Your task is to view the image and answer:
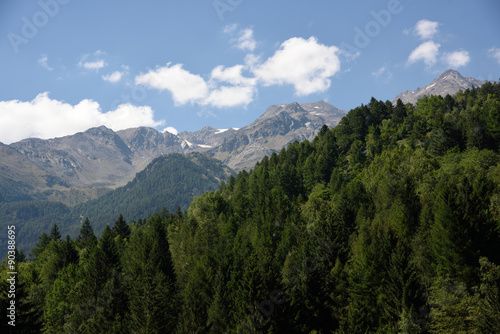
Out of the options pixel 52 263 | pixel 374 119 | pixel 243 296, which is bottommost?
pixel 243 296

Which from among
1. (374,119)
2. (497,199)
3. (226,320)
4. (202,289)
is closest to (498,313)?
(497,199)

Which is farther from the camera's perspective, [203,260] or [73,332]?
[203,260]

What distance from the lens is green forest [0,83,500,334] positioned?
3703 cm

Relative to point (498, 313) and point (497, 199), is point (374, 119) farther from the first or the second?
point (498, 313)

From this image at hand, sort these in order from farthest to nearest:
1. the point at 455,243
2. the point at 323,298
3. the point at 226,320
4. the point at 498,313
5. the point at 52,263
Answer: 1. the point at 52,263
2. the point at 226,320
3. the point at 323,298
4. the point at 455,243
5. the point at 498,313

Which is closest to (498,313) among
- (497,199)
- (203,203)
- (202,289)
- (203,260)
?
(497,199)

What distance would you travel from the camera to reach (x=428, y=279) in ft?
139

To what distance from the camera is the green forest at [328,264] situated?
37.0 meters

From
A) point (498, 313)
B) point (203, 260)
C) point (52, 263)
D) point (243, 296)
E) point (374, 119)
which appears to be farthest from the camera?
point (374, 119)

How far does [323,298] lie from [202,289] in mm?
21076

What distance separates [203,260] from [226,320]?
15.6 metres

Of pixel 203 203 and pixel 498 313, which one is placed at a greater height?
pixel 203 203

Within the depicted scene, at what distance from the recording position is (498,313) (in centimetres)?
2945

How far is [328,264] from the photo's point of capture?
5100 centimetres
